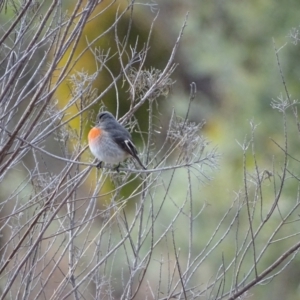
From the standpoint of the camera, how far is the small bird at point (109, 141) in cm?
532

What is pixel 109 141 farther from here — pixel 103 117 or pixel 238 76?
pixel 238 76

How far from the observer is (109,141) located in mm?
5355

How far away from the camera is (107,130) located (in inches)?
213

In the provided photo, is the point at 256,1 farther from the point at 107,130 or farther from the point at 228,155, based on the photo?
the point at 107,130

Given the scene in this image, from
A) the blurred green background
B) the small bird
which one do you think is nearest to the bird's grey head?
the small bird

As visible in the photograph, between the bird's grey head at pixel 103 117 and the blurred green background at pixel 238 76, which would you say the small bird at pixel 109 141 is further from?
the blurred green background at pixel 238 76

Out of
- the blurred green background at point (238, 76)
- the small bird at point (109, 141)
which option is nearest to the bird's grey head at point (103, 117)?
the small bird at point (109, 141)

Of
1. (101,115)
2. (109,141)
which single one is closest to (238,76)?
(101,115)

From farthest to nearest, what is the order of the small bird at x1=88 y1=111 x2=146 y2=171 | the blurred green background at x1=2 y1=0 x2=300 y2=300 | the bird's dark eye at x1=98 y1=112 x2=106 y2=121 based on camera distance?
1. the blurred green background at x1=2 y1=0 x2=300 y2=300
2. the bird's dark eye at x1=98 y1=112 x2=106 y2=121
3. the small bird at x1=88 y1=111 x2=146 y2=171

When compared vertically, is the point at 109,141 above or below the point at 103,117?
below

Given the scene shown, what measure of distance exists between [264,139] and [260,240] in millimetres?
1630

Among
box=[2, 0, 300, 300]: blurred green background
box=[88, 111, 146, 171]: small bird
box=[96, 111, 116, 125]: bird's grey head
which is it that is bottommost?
box=[88, 111, 146, 171]: small bird

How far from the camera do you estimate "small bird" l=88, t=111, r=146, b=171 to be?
→ 209 inches

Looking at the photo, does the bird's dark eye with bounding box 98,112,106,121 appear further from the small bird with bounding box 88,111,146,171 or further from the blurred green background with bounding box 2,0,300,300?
the blurred green background with bounding box 2,0,300,300
